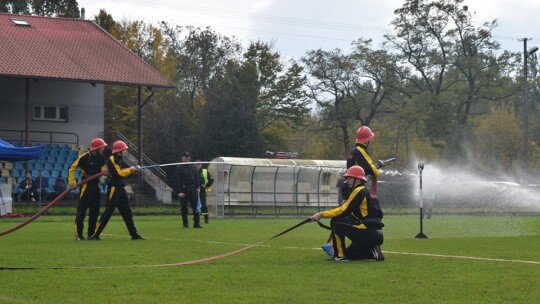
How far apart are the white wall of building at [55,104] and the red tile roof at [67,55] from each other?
244 cm

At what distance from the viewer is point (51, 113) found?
5875cm

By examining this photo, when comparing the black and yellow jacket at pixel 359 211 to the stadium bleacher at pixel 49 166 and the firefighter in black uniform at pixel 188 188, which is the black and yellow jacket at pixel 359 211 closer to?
the firefighter in black uniform at pixel 188 188

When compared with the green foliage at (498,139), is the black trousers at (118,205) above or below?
below

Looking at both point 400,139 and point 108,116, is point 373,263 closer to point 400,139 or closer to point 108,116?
point 108,116

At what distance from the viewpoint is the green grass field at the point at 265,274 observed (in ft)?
36.2

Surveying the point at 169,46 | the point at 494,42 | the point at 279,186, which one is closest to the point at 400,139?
the point at 494,42

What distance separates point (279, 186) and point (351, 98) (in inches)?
1301

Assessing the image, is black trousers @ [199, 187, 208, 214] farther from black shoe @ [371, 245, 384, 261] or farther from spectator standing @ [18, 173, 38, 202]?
spectator standing @ [18, 173, 38, 202]

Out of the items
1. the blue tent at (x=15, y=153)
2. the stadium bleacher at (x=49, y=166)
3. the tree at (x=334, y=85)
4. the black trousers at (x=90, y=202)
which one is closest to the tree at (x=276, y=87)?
the tree at (x=334, y=85)

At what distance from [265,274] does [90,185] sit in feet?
32.7

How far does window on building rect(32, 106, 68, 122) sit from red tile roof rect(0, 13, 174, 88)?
380 centimetres

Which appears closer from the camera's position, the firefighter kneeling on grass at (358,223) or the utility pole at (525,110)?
the firefighter kneeling on grass at (358,223)

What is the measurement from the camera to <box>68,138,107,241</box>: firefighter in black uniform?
22250mm

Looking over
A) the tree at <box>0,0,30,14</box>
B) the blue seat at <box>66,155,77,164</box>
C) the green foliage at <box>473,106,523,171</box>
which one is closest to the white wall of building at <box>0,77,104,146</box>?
the blue seat at <box>66,155,77,164</box>
